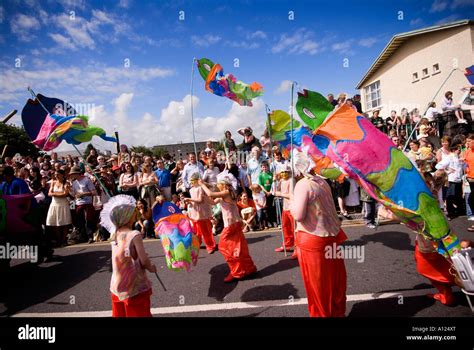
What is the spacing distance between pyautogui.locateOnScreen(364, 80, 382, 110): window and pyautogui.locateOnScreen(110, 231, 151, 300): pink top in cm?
1919

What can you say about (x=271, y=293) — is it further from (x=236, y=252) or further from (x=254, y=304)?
(x=236, y=252)

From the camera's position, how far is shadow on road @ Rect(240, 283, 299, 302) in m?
3.41

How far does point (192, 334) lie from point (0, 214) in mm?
3983

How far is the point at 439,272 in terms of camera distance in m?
2.96

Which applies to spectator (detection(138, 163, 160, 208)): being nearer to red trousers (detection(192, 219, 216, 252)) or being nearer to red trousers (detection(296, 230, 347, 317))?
red trousers (detection(192, 219, 216, 252))

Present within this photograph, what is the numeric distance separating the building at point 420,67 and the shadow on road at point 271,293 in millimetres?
8268

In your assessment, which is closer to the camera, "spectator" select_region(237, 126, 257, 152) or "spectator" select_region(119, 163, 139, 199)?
"spectator" select_region(119, 163, 139, 199)

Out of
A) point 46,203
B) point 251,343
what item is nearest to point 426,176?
point 251,343

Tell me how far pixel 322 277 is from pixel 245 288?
1501 millimetres

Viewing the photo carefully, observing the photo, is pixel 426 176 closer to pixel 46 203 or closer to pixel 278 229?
pixel 278 229

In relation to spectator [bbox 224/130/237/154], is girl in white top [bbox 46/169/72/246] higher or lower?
lower

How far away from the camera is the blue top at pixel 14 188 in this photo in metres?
4.97

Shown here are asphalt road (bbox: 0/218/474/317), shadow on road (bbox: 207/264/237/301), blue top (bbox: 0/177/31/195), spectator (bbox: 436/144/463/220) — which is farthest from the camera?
spectator (bbox: 436/144/463/220)

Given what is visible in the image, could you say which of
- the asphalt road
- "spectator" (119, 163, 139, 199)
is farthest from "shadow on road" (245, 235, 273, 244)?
"spectator" (119, 163, 139, 199)
